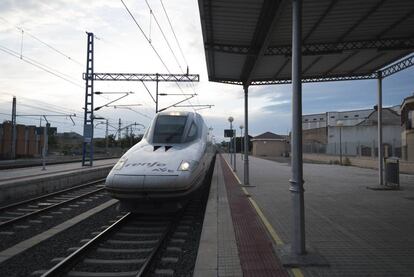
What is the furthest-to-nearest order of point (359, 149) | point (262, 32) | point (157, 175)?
point (359, 149)
point (262, 32)
point (157, 175)

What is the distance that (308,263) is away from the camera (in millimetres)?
5383

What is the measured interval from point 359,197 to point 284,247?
7172 mm

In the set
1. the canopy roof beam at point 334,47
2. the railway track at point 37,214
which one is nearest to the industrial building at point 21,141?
the railway track at point 37,214

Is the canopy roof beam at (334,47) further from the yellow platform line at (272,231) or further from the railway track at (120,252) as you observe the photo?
the railway track at (120,252)

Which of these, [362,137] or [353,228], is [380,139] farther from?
[362,137]

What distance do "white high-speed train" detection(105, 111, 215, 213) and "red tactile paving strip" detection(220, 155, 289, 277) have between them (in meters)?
1.40

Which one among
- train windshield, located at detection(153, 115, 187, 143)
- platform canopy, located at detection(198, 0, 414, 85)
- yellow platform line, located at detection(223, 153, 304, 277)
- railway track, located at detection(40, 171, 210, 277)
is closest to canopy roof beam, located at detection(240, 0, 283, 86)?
platform canopy, located at detection(198, 0, 414, 85)

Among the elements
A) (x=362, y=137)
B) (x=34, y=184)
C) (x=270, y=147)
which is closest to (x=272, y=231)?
(x=34, y=184)

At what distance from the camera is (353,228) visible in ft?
25.3

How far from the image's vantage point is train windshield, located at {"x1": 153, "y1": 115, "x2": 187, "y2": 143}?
10.6 m

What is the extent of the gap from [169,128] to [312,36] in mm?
5269

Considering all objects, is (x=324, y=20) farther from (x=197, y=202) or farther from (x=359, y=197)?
(x=197, y=202)

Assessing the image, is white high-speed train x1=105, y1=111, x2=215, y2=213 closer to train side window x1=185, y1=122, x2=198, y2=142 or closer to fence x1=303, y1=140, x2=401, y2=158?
train side window x1=185, y1=122, x2=198, y2=142

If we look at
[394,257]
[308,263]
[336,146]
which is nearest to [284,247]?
[308,263]
